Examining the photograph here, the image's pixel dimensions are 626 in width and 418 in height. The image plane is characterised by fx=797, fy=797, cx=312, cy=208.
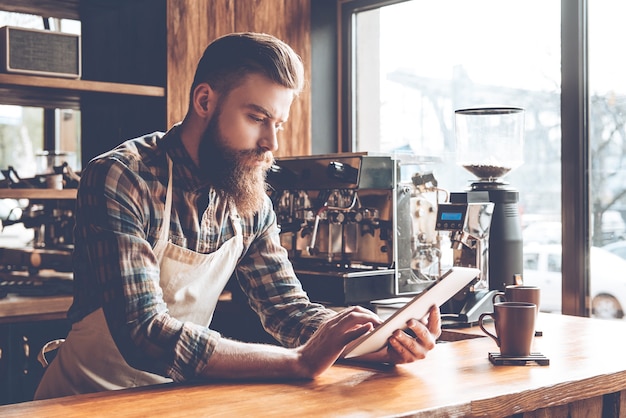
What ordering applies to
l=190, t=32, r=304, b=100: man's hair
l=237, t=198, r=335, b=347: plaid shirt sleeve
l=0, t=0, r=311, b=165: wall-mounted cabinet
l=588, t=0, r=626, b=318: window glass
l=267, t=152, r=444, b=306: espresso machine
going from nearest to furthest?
l=190, t=32, r=304, b=100: man's hair → l=237, t=198, r=335, b=347: plaid shirt sleeve → l=267, t=152, r=444, b=306: espresso machine → l=588, t=0, r=626, b=318: window glass → l=0, t=0, r=311, b=165: wall-mounted cabinet

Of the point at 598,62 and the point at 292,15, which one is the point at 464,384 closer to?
the point at 598,62

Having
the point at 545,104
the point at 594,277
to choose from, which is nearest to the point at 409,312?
the point at 594,277

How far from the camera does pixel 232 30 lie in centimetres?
365

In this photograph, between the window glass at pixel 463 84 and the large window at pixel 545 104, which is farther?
the window glass at pixel 463 84

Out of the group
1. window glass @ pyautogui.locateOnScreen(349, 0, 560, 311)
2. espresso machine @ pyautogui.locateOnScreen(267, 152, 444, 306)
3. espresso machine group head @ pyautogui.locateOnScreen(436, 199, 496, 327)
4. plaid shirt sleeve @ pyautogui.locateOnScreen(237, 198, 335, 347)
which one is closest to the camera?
plaid shirt sleeve @ pyautogui.locateOnScreen(237, 198, 335, 347)

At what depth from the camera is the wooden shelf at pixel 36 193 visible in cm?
302

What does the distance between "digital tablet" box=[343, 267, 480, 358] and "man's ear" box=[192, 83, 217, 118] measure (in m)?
0.67

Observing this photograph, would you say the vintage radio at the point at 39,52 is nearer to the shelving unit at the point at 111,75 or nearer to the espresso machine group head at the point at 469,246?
the shelving unit at the point at 111,75

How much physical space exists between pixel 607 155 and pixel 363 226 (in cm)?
96

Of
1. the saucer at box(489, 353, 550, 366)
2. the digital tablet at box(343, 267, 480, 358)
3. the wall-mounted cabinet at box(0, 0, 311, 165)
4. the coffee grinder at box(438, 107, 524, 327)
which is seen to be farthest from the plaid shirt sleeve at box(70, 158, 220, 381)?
the wall-mounted cabinet at box(0, 0, 311, 165)

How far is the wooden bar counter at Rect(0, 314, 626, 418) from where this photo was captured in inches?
55.0

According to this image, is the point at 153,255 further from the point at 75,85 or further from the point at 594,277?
the point at 594,277

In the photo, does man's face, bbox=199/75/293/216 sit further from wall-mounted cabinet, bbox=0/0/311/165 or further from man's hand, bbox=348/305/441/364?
wall-mounted cabinet, bbox=0/0/311/165

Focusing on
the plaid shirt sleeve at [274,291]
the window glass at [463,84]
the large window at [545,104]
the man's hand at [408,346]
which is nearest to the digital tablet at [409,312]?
the man's hand at [408,346]
